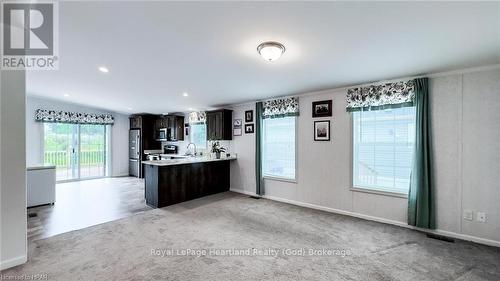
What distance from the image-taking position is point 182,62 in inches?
126

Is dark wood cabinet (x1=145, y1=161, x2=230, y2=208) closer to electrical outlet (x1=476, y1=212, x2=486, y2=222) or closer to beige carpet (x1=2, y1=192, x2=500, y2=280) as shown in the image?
beige carpet (x1=2, y1=192, x2=500, y2=280)

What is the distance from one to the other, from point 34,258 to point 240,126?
4331 mm

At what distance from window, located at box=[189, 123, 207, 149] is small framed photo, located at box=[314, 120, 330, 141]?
370 centimetres

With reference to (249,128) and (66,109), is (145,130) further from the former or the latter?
(249,128)

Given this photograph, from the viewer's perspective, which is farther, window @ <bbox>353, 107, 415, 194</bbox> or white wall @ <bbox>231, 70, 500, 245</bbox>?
window @ <bbox>353, 107, 415, 194</bbox>

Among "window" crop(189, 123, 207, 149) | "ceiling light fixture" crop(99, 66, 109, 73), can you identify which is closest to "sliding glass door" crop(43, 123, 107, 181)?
"window" crop(189, 123, 207, 149)

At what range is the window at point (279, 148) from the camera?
194 inches

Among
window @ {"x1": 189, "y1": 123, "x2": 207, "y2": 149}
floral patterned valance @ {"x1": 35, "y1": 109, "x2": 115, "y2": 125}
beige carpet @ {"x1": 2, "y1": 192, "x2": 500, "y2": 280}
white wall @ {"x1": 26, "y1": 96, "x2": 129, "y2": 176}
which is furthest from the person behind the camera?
window @ {"x1": 189, "y1": 123, "x2": 207, "y2": 149}

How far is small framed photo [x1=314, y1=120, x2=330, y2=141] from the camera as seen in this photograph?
14.1ft

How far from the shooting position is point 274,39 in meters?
2.37

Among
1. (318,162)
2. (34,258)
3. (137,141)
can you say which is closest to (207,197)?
(318,162)

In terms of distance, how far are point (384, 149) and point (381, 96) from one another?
876mm

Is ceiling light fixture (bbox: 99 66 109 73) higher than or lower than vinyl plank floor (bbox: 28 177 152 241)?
higher

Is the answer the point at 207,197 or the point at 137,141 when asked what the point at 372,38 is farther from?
the point at 137,141
